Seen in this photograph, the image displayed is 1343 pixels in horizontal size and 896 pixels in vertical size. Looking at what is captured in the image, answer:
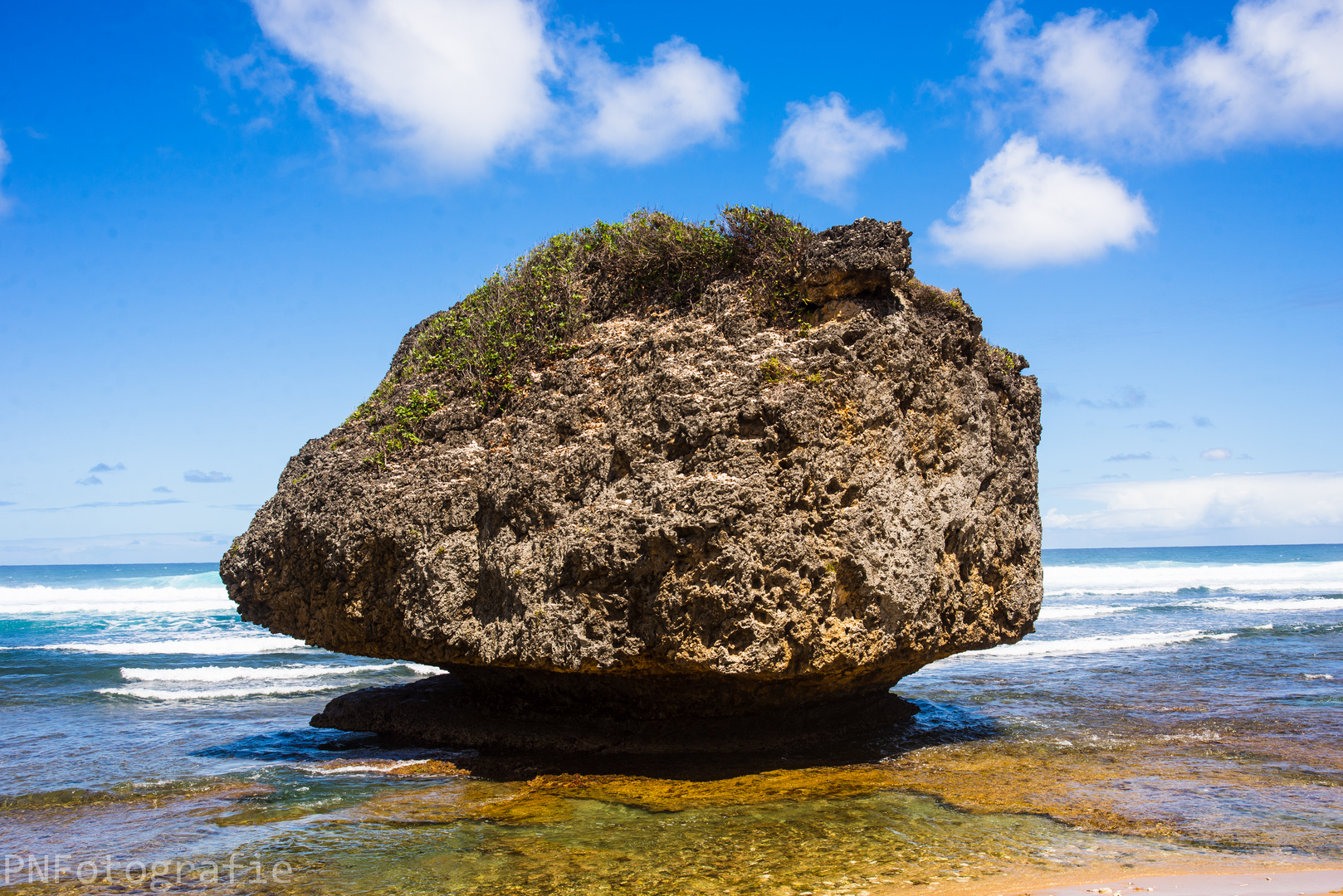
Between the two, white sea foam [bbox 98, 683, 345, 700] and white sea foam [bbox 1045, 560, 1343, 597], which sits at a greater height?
white sea foam [bbox 98, 683, 345, 700]

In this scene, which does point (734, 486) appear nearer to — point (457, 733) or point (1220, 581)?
point (457, 733)

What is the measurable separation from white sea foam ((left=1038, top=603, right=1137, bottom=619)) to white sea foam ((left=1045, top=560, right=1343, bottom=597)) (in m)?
8.61

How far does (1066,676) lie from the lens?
1383cm

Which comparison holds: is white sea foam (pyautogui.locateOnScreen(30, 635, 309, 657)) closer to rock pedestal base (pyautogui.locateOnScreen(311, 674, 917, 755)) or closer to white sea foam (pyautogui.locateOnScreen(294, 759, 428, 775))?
rock pedestal base (pyautogui.locateOnScreen(311, 674, 917, 755))

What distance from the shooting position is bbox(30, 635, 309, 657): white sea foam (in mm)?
21750

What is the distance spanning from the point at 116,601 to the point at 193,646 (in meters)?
22.3

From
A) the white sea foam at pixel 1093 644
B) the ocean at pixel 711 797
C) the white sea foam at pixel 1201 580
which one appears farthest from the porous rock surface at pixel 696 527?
the white sea foam at pixel 1201 580

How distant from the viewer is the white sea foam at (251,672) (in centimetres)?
1661

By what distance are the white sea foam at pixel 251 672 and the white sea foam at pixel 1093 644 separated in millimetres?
11512

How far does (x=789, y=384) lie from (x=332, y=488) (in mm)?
5151

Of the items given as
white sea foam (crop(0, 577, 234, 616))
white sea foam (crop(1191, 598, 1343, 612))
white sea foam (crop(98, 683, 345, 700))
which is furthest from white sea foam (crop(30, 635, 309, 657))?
white sea foam (crop(1191, 598, 1343, 612))

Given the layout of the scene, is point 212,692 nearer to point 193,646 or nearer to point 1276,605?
point 193,646

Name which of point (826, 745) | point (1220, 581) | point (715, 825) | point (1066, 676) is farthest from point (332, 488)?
point (1220, 581)

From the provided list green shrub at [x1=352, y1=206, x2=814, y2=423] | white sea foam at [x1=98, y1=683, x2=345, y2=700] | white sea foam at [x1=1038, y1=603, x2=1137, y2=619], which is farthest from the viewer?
white sea foam at [x1=1038, y1=603, x2=1137, y2=619]
